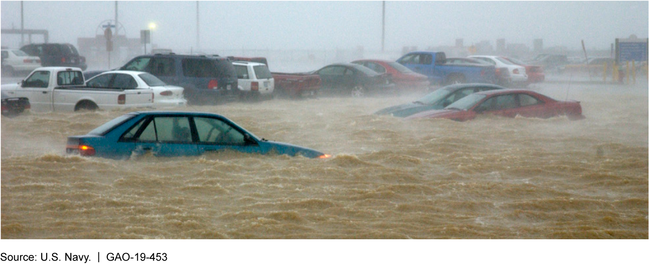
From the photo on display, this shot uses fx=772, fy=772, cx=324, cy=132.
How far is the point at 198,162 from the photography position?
1006 centimetres

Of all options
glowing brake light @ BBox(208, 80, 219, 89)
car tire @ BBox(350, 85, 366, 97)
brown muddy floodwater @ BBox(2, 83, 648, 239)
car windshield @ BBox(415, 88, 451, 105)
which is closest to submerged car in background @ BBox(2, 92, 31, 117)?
brown muddy floodwater @ BBox(2, 83, 648, 239)

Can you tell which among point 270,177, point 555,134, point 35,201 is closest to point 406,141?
point 555,134

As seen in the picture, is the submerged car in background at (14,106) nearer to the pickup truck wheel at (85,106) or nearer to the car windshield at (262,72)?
the pickup truck wheel at (85,106)

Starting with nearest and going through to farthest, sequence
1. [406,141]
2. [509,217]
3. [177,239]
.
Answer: [177,239], [509,217], [406,141]

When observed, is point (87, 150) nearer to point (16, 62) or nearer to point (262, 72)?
point (262, 72)

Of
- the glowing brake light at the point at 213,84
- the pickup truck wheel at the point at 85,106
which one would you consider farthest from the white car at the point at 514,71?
the pickup truck wheel at the point at 85,106

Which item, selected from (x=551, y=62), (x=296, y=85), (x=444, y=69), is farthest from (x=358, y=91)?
(x=551, y=62)

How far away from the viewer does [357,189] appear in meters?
10.1

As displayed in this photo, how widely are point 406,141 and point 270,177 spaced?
477 centimetres

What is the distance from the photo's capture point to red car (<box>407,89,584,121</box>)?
1554cm

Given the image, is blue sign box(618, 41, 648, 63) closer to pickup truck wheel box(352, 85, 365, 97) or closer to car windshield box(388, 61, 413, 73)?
car windshield box(388, 61, 413, 73)

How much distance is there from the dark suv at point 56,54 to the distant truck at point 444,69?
16.9m

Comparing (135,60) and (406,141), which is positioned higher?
(135,60)

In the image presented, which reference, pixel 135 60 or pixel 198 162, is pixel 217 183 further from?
pixel 135 60
